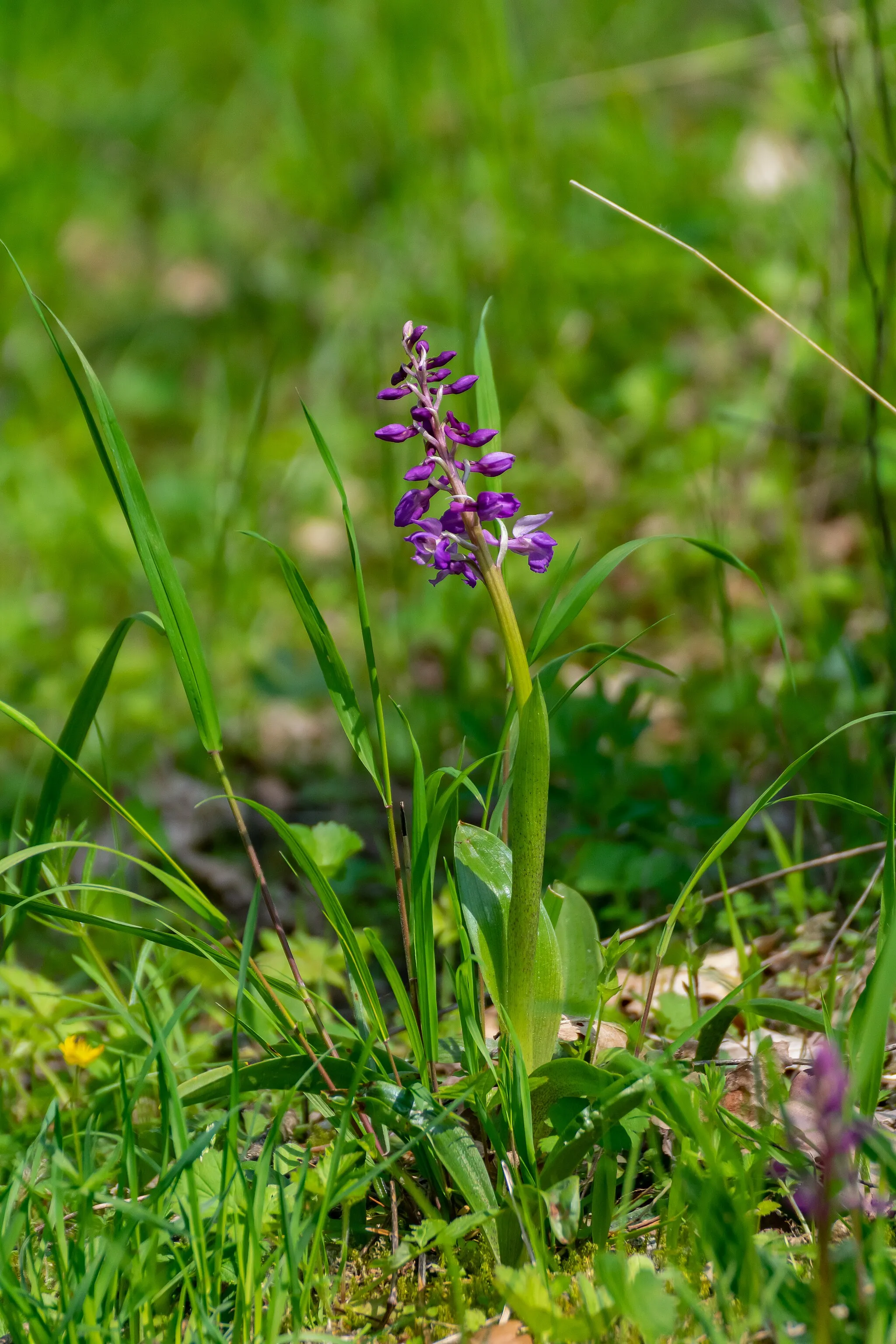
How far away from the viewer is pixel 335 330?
3711mm

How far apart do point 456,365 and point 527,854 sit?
2.08m

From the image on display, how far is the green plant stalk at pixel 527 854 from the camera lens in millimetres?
1030

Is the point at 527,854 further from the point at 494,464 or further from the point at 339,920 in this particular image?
the point at 494,464

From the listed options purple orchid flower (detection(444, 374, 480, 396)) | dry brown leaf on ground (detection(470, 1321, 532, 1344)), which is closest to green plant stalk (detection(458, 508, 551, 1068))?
purple orchid flower (detection(444, 374, 480, 396))

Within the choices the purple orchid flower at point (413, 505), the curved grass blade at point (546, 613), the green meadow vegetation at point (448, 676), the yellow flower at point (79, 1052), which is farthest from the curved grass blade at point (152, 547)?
the yellow flower at point (79, 1052)

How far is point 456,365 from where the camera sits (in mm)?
2855

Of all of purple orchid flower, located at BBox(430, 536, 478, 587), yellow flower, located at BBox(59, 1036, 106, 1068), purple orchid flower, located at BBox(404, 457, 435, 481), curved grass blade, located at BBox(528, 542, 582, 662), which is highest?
purple orchid flower, located at BBox(404, 457, 435, 481)

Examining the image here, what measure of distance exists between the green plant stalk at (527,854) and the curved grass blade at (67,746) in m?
0.43

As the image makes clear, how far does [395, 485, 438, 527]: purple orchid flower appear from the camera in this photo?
1.03 meters

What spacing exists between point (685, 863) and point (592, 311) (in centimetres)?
235

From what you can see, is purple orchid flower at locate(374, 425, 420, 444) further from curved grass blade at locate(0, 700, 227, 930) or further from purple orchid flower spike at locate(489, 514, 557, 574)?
curved grass blade at locate(0, 700, 227, 930)

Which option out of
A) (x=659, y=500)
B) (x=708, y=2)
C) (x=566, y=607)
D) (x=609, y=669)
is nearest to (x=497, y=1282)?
(x=566, y=607)

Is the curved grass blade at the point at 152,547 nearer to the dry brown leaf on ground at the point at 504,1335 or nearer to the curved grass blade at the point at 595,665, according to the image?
the curved grass blade at the point at 595,665

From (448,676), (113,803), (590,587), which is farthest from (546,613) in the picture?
(448,676)
